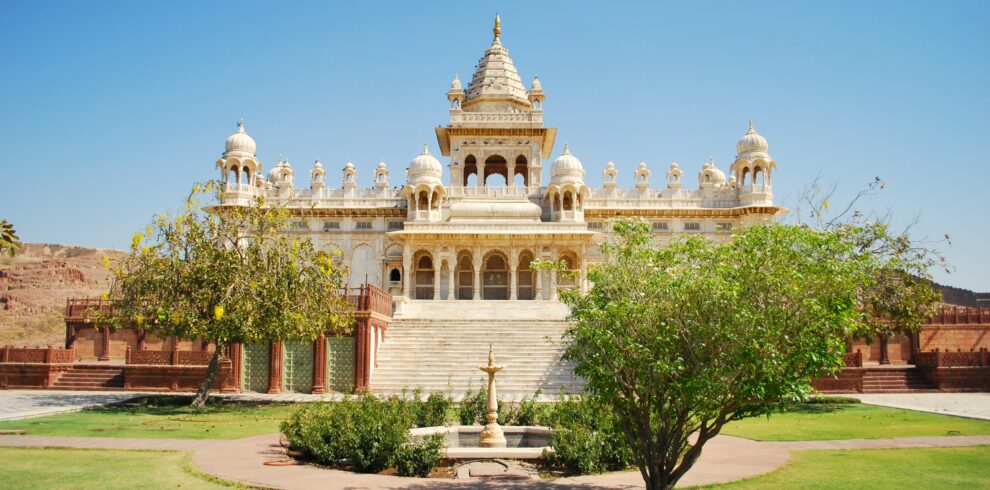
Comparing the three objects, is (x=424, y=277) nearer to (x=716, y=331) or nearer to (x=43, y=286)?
(x=716, y=331)

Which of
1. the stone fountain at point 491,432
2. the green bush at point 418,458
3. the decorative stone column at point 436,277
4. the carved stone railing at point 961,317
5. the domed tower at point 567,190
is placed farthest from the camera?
the domed tower at point 567,190

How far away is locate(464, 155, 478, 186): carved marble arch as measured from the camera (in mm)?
50609

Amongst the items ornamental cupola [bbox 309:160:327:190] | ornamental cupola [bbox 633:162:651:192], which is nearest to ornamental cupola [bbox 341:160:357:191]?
ornamental cupola [bbox 309:160:327:190]

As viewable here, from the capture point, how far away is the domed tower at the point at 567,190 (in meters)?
44.1

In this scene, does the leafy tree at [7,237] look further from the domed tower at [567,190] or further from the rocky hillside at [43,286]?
the rocky hillside at [43,286]

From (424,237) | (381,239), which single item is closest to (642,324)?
(424,237)

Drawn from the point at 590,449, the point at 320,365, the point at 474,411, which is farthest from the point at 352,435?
the point at 320,365

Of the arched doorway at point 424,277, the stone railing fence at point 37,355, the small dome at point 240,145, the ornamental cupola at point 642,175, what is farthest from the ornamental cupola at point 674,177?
the stone railing fence at point 37,355

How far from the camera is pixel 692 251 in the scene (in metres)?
10.7

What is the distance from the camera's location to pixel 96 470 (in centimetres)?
1239

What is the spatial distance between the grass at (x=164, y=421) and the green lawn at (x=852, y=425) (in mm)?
10660

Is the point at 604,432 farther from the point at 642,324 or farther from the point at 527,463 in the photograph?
the point at 642,324

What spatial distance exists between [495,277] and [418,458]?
32689mm

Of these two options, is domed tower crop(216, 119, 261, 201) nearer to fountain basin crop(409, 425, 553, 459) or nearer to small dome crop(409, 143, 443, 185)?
small dome crop(409, 143, 443, 185)
